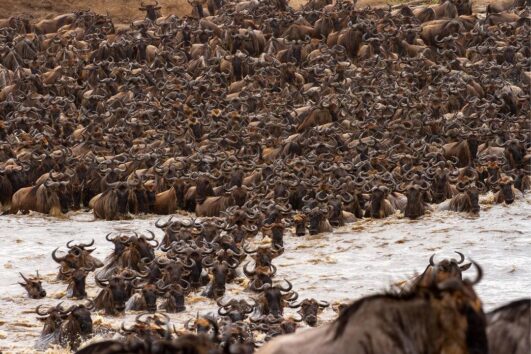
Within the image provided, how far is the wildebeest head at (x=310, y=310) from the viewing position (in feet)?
58.3

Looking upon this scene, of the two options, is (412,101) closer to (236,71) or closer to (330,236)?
(236,71)

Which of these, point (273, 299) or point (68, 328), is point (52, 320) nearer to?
point (68, 328)

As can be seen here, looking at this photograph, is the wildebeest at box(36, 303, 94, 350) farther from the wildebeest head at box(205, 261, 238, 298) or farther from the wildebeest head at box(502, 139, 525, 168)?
A: the wildebeest head at box(502, 139, 525, 168)

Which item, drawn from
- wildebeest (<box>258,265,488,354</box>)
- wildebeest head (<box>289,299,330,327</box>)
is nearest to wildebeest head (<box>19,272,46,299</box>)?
wildebeest head (<box>289,299,330,327</box>)

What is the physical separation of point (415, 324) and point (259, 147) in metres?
24.8

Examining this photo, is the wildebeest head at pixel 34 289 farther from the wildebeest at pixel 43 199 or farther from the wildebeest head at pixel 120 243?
the wildebeest at pixel 43 199

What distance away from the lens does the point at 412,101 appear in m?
35.3

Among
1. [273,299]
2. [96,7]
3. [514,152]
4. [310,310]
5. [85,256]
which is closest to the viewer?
[310,310]

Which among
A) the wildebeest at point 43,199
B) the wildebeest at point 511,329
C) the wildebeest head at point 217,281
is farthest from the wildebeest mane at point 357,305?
the wildebeest at point 43,199

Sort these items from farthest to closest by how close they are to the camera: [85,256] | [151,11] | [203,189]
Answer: [151,11] → [203,189] → [85,256]

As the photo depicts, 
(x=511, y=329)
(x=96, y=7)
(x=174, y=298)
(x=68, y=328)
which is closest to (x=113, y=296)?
(x=174, y=298)

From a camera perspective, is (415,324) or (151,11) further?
(151,11)

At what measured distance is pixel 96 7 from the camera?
50.4 meters

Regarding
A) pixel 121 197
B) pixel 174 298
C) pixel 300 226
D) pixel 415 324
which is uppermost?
pixel 415 324
